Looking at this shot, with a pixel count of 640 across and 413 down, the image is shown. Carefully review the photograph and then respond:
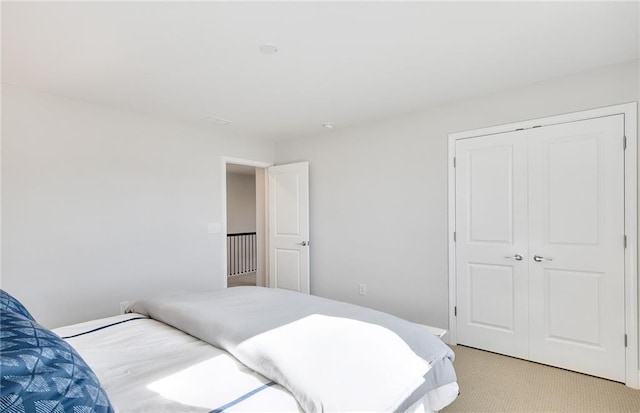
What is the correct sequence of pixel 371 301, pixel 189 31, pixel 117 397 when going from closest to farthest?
pixel 117 397 < pixel 189 31 < pixel 371 301

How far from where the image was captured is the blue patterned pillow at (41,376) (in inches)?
26.8

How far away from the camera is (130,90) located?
2.91 meters

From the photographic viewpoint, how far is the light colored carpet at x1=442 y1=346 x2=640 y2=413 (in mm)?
2170

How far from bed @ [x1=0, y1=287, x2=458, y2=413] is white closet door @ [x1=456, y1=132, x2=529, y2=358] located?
5.27 ft

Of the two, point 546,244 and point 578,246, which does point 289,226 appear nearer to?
point 546,244

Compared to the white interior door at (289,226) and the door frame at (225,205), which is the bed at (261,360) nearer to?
the door frame at (225,205)

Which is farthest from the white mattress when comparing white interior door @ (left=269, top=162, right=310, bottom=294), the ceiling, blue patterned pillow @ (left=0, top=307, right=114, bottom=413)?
white interior door @ (left=269, top=162, right=310, bottom=294)

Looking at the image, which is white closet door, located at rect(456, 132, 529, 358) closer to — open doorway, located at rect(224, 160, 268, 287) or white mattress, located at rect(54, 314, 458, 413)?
white mattress, located at rect(54, 314, 458, 413)

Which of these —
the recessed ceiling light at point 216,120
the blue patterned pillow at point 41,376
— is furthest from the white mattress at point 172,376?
the recessed ceiling light at point 216,120

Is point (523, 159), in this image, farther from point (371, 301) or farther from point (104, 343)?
point (104, 343)

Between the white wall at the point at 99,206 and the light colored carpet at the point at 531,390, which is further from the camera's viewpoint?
the white wall at the point at 99,206

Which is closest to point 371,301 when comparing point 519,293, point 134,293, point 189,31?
point 519,293

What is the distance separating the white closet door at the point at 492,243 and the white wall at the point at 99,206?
9.41 ft

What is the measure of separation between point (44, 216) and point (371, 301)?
338 cm
